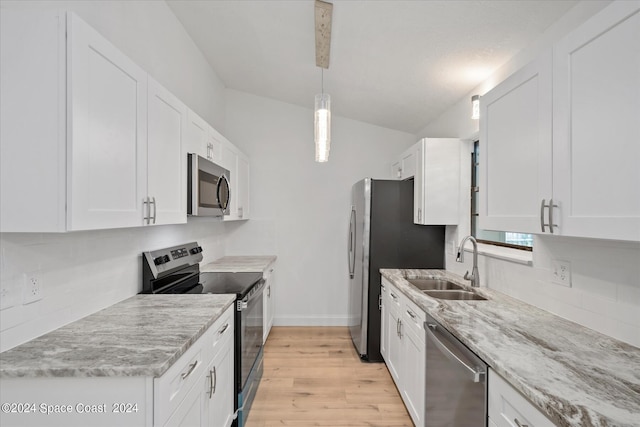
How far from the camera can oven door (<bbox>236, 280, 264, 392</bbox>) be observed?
2.12 metres

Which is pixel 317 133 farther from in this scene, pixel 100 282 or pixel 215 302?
pixel 100 282

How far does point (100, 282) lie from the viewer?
1721mm

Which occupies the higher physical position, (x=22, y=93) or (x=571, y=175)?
(x=22, y=93)

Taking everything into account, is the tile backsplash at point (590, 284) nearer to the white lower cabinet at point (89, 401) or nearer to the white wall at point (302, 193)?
the white lower cabinet at point (89, 401)

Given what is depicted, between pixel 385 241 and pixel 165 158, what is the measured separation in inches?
83.6

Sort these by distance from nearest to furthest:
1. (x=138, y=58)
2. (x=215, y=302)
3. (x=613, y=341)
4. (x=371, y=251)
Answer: (x=613, y=341) → (x=215, y=302) → (x=138, y=58) → (x=371, y=251)

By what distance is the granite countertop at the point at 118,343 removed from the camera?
1.08m

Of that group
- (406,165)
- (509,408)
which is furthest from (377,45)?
(509,408)

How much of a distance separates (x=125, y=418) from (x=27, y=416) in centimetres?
32

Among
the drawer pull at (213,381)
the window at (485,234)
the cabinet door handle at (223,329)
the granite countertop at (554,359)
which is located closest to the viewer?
the granite countertop at (554,359)

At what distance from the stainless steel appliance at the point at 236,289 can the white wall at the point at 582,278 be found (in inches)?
70.9

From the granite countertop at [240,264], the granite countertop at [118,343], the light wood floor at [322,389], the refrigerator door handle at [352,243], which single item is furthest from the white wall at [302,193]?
the granite countertop at [118,343]

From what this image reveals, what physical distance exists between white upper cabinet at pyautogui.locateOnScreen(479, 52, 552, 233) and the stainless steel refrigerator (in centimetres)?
131

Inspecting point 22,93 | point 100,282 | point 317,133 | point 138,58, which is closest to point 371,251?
point 317,133
